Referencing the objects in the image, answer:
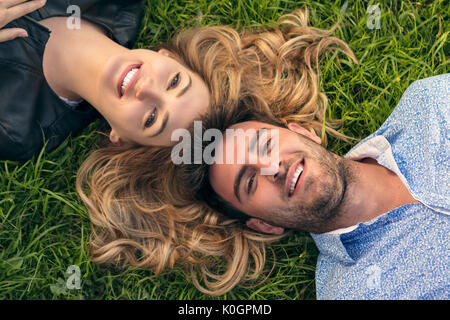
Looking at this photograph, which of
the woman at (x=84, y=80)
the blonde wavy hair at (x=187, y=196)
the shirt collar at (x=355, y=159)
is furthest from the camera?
the blonde wavy hair at (x=187, y=196)

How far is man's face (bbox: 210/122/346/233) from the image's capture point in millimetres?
2801

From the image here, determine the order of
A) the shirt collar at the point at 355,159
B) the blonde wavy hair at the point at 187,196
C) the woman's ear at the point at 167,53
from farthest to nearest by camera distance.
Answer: the blonde wavy hair at the point at 187,196 < the woman's ear at the point at 167,53 < the shirt collar at the point at 355,159

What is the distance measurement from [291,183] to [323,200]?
0.75 feet

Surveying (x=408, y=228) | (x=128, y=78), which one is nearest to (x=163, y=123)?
(x=128, y=78)

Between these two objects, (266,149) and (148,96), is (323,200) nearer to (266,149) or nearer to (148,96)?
(266,149)

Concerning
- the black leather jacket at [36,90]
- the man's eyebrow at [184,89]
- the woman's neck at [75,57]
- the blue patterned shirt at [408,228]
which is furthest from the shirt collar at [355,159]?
the black leather jacket at [36,90]

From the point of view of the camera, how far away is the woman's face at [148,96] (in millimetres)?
2877

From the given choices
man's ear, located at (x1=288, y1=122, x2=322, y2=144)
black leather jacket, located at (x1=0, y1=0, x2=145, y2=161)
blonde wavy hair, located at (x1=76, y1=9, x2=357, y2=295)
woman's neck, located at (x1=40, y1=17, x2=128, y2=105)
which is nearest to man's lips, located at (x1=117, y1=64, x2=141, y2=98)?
woman's neck, located at (x1=40, y1=17, x2=128, y2=105)

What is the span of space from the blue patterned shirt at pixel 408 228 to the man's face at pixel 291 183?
316 mm

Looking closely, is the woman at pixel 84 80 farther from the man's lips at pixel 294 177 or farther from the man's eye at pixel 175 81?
the man's lips at pixel 294 177

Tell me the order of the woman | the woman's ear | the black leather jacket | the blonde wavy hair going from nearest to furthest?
1. the woman
2. the black leather jacket
3. the woman's ear
4. the blonde wavy hair

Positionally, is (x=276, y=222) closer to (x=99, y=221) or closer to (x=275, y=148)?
(x=275, y=148)

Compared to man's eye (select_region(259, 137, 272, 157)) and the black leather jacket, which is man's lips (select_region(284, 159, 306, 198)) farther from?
the black leather jacket

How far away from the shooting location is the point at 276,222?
2992mm
